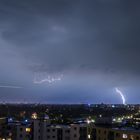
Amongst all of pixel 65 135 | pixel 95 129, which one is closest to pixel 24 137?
pixel 65 135

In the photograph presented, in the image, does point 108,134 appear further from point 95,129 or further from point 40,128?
point 40,128

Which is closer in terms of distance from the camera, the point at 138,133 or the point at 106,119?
the point at 138,133

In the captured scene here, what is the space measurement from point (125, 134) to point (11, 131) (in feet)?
48.1

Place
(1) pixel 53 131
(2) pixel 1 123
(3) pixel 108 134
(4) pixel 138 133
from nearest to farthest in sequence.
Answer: (4) pixel 138 133 → (3) pixel 108 134 → (1) pixel 53 131 → (2) pixel 1 123

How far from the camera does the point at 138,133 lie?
36.9 m

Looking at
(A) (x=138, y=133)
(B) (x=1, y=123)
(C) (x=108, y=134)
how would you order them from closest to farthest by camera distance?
(A) (x=138, y=133), (C) (x=108, y=134), (B) (x=1, y=123)

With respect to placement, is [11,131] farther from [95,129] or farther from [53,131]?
[95,129]

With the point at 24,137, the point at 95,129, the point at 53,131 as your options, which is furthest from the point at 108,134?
the point at 24,137

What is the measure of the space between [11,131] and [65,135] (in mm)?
6490

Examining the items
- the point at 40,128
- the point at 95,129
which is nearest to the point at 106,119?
the point at 95,129

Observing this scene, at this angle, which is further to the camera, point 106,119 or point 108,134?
point 106,119

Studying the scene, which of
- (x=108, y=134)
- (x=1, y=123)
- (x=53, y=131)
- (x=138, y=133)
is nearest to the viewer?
(x=138, y=133)

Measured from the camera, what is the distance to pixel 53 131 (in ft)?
144

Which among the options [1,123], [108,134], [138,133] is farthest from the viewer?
[1,123]
